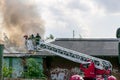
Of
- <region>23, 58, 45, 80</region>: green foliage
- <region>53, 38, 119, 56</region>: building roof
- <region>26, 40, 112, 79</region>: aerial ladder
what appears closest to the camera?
<region>26, 40, 112, 79</region>: aerial ladder

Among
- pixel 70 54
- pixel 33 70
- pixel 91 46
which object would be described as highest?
pixel 91 46

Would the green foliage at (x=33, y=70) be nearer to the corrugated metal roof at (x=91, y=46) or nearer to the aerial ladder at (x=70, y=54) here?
the corrugated metal roof at (x=91, y=46)

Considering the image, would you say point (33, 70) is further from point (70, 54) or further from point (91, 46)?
point (70, 54)

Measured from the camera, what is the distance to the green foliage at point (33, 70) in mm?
46312

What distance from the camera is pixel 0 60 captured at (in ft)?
69.4

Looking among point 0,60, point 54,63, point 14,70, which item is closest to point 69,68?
point 54,63

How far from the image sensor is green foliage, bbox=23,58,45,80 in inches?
1823

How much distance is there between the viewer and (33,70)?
153ft

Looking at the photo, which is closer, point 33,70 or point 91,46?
point 33,70

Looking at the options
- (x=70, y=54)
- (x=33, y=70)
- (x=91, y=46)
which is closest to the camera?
(x=70, y=54)

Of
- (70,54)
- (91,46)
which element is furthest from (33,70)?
(70,54)

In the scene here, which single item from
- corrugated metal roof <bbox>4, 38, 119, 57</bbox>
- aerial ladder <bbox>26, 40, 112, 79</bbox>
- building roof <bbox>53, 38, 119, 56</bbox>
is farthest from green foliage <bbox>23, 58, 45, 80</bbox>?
aerial ladder <bbox>26, 40, 112, 79</bbox>

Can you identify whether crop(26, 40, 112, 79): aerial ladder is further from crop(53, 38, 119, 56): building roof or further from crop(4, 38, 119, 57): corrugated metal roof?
crop(53, 38, 119, 56): building roof

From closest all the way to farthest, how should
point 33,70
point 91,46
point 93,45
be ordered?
point 33,70 → point 91,46 → point 93,45
